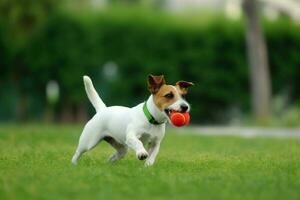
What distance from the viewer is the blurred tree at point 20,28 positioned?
27.2 metres

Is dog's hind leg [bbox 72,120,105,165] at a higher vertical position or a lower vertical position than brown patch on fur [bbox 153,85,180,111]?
lower

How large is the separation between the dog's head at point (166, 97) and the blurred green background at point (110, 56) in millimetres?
17008

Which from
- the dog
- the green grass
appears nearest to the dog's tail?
the dog

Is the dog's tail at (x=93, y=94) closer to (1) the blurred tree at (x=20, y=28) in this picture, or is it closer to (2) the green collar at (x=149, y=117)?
(2) the green collar at (x=149, y=117)

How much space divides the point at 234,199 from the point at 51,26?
20.8 metres

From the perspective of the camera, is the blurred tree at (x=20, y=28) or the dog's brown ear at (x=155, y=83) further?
the blurred tree at (x=20, y=28)

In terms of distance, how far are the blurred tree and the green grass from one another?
13352 millimetres

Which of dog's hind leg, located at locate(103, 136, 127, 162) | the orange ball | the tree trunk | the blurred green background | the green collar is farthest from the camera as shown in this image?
the blurred green background

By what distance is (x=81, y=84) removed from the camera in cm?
2681

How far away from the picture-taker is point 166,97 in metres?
9.80

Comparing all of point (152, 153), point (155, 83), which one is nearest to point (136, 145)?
point (152, 153)

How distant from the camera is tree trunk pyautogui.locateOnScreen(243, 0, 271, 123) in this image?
84.6 feet

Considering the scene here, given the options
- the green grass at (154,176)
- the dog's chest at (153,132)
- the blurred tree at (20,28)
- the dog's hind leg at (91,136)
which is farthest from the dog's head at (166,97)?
the blurred tree at (20,28)

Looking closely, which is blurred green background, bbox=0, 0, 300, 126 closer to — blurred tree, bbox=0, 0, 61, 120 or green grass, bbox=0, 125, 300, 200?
blurred tree, bbox=0, 0, 61, 120
